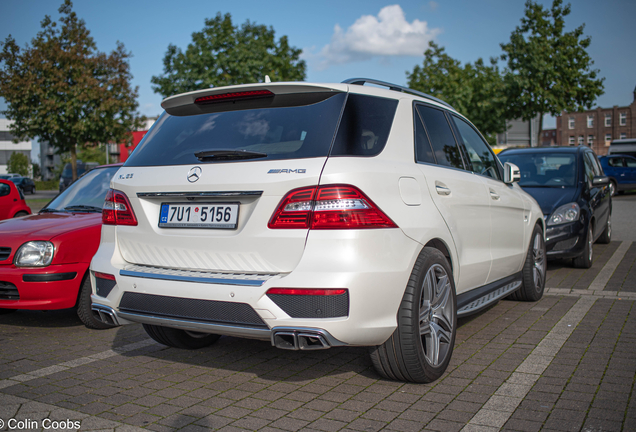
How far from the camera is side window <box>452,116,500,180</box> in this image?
498 cm

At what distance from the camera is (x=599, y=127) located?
10256 cm

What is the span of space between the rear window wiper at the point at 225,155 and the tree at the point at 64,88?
78.9 feet

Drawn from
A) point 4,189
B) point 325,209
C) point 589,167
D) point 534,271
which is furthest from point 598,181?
point 4,189

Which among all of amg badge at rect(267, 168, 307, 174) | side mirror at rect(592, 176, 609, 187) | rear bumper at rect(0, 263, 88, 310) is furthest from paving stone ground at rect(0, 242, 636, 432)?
side mirror at rect(592, 176, 609, 187)

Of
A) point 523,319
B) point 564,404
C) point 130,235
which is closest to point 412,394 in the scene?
point 564,404

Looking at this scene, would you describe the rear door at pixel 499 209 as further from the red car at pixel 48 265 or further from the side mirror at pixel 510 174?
the red car at pixel 48 265

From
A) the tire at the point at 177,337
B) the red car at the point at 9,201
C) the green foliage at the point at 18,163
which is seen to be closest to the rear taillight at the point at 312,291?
the tire at the point at 177,337

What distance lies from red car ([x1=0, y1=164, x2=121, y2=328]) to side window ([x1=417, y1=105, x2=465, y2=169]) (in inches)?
128

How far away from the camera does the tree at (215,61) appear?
2770 cm

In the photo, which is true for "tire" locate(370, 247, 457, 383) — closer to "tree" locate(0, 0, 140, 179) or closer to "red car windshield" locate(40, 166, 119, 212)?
"red car windshield" locate(40, 166, 119, 212)

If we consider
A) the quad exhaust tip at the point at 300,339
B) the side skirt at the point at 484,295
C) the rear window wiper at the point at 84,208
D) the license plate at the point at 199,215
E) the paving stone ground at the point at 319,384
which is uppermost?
the license plate at the point at 199,215

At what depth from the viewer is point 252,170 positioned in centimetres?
327

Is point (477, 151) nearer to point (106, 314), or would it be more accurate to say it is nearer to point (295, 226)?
point (295, 226)

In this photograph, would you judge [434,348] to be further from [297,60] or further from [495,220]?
[297,60]
